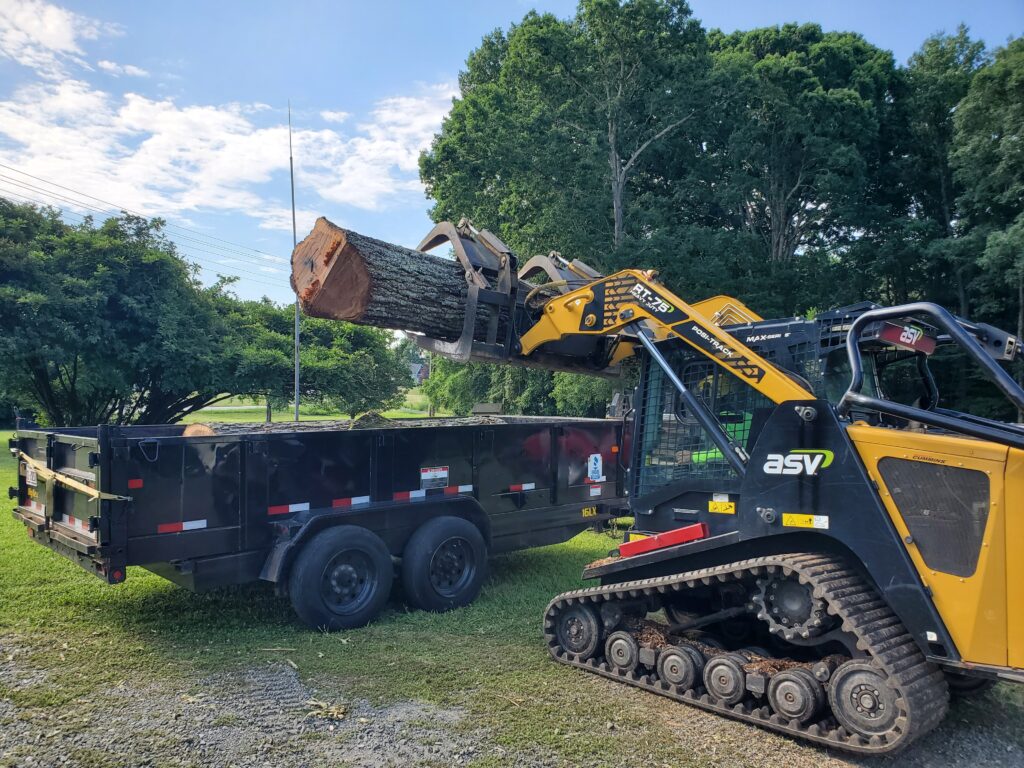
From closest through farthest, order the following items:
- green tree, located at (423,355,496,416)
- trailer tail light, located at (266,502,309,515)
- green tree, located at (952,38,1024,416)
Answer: trailer tail light, located at (266,502,309,515)
green tree, located at (952,38,1024,416)
green tree, located at (423,355,496,416)

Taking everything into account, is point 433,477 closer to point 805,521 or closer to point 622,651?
point 622,651

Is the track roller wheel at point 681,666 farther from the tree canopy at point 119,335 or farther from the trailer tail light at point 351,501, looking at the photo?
the tree canopy at point 119,335

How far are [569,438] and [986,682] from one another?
4.67 metres

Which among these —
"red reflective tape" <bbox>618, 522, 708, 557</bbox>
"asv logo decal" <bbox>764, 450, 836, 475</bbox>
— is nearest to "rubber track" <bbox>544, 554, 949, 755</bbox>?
"red reflective tape" <bbox>618, 522, 708, 557</bbox>

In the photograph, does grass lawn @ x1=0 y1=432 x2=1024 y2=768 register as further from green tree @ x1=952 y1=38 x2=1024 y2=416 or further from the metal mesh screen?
green tree @ x1=952 y1=38 x2=1024 y2=416

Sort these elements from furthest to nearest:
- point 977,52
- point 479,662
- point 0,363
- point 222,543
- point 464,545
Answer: point 977,52 → point 0,363 → point 464,545 → point 222,543 → point 479,662

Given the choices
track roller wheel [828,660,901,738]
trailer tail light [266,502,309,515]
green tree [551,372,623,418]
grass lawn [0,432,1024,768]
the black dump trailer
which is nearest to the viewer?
track roller wheel [828,660,901,738]

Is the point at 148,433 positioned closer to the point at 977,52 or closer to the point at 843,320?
the point at 843,320

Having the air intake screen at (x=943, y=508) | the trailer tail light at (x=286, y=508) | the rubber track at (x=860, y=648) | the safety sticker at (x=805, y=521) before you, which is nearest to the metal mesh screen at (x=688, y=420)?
the safety sticker at (x=805, y=521)

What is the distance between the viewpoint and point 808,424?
173 inches

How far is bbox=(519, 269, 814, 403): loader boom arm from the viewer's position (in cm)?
464

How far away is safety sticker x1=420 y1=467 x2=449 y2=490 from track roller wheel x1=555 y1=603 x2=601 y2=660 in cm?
214

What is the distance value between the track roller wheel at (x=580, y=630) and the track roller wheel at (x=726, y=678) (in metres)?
0.95

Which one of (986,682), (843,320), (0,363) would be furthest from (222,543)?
(0,363)
